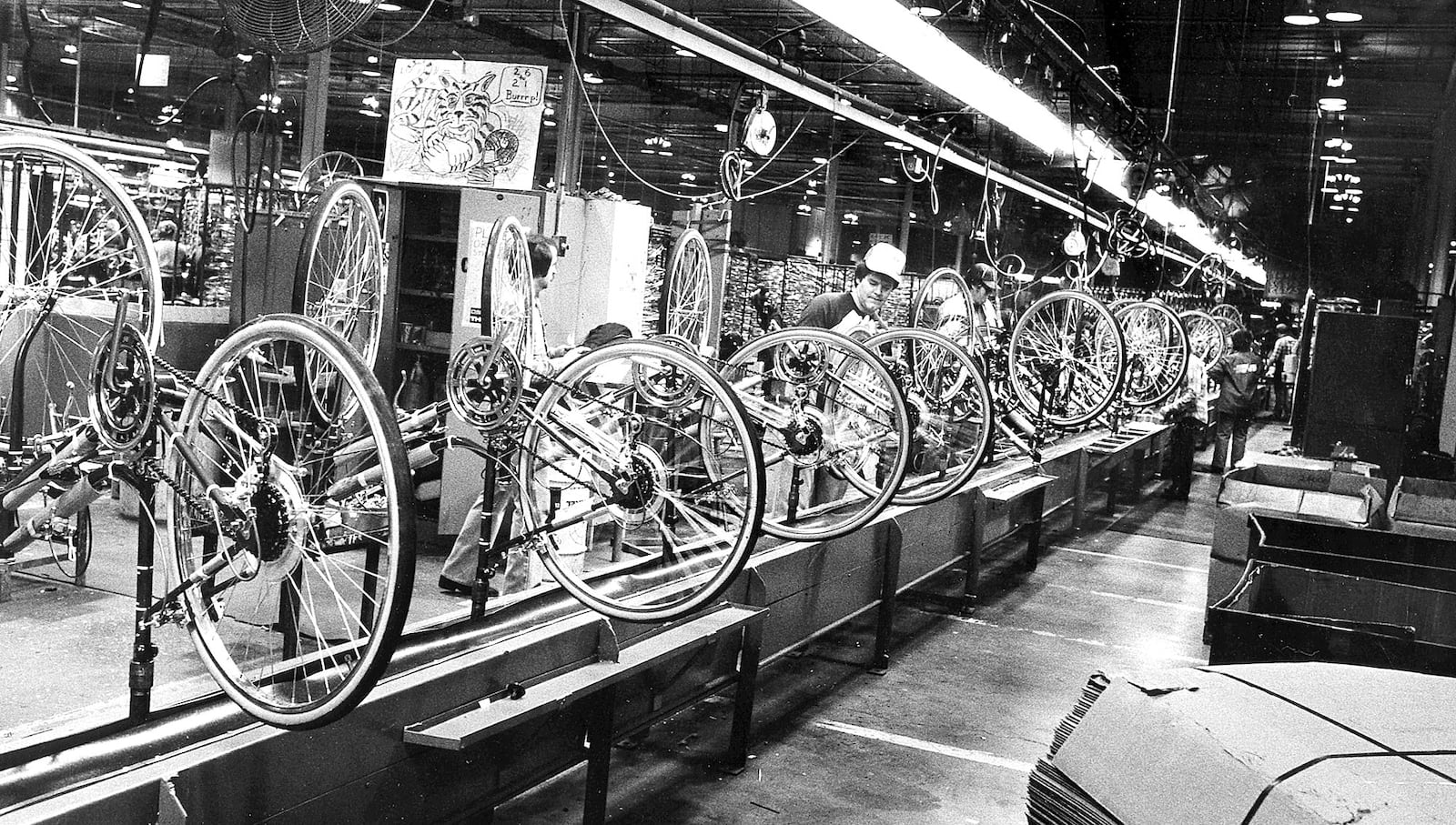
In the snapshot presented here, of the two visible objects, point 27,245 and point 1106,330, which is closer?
point 27,245

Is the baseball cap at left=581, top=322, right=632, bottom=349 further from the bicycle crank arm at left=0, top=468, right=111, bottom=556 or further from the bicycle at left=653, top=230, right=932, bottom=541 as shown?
the bicycle crank arm at left=0, top=468, right=111, bottom=556

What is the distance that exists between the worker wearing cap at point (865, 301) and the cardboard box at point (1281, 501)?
7.89ft

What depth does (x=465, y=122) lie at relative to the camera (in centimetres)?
668

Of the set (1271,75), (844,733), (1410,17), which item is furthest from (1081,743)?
(1271,75)

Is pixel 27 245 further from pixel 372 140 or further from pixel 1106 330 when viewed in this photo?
pixel 372 140

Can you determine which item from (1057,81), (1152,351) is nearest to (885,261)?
(1057,81)

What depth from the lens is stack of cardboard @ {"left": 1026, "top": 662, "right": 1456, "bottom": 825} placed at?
1703mm

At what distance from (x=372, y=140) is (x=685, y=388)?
16.3 meters

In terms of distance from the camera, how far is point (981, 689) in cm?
617

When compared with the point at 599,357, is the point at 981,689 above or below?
below

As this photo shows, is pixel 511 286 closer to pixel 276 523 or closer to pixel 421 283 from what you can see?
pixel 276 523

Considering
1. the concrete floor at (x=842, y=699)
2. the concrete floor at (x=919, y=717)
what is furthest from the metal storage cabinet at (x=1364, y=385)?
the concrete floor at (x=842, y=699)

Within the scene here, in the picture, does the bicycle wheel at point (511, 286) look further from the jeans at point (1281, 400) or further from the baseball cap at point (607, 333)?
the jeans at point (1281, 400)

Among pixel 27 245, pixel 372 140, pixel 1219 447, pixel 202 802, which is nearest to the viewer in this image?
pixel 202 802
